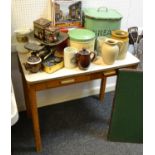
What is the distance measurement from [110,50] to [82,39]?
193 mm

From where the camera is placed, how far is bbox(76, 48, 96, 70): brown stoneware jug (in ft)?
4.58

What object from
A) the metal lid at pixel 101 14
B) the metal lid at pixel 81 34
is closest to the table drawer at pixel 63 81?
the metal lid at pixel 81 34

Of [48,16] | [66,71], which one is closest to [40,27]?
[48,16]

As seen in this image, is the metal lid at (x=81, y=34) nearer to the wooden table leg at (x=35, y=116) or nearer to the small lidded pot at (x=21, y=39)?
the small lidded pot at (x=21, y=39)

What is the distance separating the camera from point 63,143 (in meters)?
1.75

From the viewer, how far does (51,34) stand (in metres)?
1.46

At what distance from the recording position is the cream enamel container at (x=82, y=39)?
1456 millimetres

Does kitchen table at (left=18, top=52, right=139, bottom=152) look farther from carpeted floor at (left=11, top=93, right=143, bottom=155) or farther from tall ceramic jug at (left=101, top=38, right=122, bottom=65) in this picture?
carpeted floor at (left=11, top=93, right=143, bottom=155)

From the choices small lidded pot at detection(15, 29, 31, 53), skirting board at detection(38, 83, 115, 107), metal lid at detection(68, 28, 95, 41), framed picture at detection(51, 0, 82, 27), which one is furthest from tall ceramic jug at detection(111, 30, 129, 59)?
skirting board at detection(38, 83, 115, 107)

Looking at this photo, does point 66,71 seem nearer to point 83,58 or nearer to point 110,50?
point 83,58

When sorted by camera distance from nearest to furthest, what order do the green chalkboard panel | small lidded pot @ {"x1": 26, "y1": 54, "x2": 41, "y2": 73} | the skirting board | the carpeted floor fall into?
small lidded pot @ {"x1": 26, "y1": 54, "x2": 41, "y2": 73} < the green chalkboard panel < the carpeted floor < the skirting board

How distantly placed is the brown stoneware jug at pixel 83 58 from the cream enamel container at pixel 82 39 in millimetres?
46
